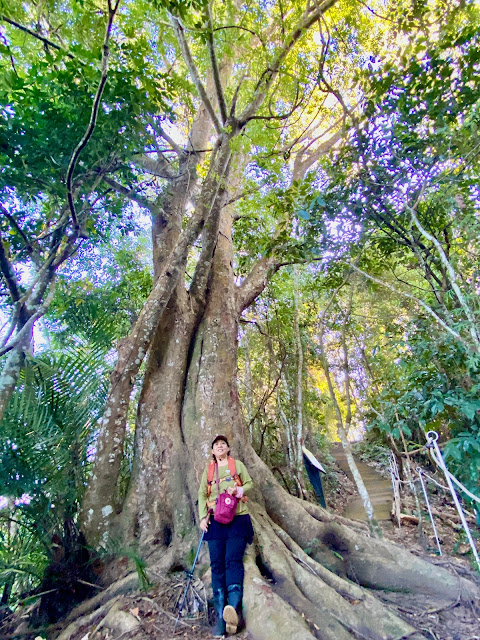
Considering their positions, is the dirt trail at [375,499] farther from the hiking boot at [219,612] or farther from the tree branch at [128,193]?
the tree branch at [128,193]

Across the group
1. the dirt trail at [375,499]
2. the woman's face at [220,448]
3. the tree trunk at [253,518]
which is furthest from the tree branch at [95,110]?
the dirt trail at [375,499]

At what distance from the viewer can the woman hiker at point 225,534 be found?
101 inches

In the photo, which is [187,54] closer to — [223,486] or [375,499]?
[223,486]

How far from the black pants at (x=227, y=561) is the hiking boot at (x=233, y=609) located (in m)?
0.04

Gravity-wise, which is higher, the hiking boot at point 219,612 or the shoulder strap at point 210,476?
the shoulder strap at point 210,476

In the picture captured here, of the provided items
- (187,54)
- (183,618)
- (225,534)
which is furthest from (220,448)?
(187,54)

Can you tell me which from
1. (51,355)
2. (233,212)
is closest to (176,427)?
(51,355)

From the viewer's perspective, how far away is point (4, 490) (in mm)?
3096

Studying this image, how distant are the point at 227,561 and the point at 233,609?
318mm

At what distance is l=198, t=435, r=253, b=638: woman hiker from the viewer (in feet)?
8.40

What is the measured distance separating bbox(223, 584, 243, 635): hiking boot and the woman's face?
957 millimetres

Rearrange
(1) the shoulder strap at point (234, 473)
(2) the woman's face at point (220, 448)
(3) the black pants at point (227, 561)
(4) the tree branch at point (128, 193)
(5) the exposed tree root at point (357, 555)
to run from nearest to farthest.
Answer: (3) the black pants at point (227, 561), (5) the exposed tree root at point (357, 555), (1) the shoulder strap at point (234, 473), (2) the woman's face at point (220, 448), (4) the tree branch at point (128, 193)

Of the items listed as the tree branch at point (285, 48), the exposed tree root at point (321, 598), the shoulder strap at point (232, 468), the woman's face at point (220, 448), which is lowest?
the exposed tree root at point (321, 598)

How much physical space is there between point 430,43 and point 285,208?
2.01 meters
